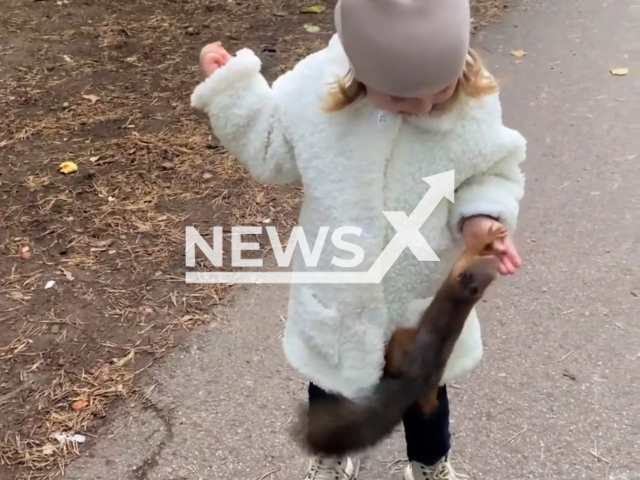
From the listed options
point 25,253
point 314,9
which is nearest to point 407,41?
point 25,253

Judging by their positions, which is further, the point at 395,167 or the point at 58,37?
the point at 58,37

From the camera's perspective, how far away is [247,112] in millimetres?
1289

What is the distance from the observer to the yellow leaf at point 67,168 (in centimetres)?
282

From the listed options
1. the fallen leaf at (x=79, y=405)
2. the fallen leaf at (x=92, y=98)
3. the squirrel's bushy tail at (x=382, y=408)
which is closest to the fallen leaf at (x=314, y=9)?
the fallen leaf at (x=92, y=98)

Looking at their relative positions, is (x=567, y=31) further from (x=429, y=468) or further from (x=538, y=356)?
(x=429, y=468)

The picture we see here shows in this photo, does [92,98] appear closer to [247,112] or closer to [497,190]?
[247,112]

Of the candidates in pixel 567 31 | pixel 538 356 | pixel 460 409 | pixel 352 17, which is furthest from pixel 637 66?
pixel 352 17

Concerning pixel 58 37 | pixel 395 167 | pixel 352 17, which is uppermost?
pixel 352 17

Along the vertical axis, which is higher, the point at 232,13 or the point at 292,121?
the point at 292,121

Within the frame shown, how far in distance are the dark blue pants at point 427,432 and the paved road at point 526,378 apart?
0.67ft

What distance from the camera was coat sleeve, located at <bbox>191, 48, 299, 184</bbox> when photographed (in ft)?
4.19

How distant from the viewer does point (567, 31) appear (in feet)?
12.4

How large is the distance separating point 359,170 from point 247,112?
0.70 feet

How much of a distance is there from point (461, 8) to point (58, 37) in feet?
10.0
